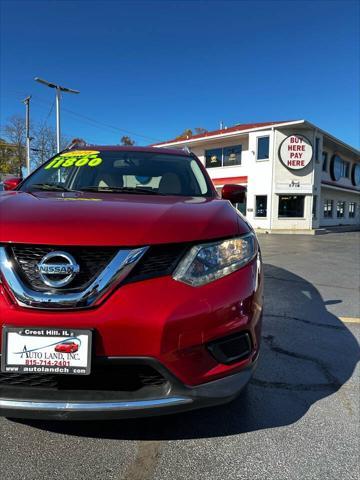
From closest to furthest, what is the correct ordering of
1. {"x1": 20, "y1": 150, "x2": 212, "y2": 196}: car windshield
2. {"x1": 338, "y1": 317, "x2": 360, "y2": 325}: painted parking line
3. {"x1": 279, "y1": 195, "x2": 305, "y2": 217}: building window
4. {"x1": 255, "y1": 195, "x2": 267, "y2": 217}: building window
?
{"x1": 20, "y1": 150, "x2": 212, "y2": 196}: car windshield → {"x1": 338, "y1": 317, "x2": 360, "y2": 325}: painted parking line → {"x1": 279, "y1": 195, "x2": 305, "y2": 217}: building window → {"x1": 255, "y1": 195, "x2": 267, "y2": 217}: building window

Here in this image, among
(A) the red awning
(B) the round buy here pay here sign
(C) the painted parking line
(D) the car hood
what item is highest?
(B) the round buy here pay here sign

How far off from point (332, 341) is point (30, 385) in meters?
3.00

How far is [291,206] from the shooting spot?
76.5 feet

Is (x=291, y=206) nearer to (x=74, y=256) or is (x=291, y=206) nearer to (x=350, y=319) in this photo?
(x=350, y=319)

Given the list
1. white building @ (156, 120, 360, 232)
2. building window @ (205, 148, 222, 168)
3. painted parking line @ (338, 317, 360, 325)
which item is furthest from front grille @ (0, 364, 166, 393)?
building window @ (205, 148, 222, 168)

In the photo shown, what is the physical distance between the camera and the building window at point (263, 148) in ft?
76.4

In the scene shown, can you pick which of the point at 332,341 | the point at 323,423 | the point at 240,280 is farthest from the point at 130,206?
the point at 332,341

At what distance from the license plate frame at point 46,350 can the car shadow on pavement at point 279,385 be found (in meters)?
0.70

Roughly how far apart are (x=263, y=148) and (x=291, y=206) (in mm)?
3858

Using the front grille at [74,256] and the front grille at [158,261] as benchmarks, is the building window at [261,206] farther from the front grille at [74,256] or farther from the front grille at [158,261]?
the front grille at [74,256]

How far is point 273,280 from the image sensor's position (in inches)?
269

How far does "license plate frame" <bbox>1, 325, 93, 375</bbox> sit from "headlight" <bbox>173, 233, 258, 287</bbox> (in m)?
0.50

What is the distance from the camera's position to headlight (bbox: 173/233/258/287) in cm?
180

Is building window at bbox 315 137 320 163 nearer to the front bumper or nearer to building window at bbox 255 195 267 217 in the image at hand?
building window at bbox 255 195 267 217
